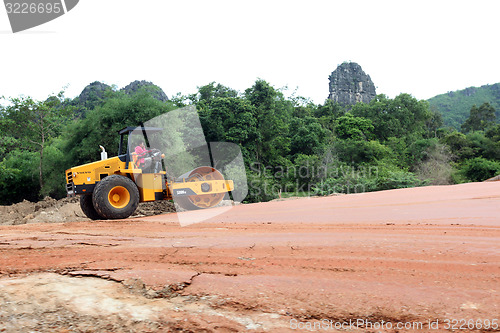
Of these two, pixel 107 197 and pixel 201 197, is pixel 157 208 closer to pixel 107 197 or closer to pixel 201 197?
pixel 201 197

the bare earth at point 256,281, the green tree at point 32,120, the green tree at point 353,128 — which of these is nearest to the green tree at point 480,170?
the green tree at point 353,128

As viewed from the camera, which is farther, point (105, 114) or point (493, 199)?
point (105, 114)

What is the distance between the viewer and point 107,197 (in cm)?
953

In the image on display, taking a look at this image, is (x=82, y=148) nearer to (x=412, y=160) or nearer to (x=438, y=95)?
(x=412, y=160)

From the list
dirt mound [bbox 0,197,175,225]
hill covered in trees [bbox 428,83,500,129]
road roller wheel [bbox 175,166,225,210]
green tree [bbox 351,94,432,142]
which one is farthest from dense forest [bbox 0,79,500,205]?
hill covered in trees [bbox 428,83,500,129]

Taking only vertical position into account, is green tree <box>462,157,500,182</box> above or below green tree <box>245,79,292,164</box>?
below

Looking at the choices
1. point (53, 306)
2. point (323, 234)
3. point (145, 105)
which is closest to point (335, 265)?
point (323, 234)

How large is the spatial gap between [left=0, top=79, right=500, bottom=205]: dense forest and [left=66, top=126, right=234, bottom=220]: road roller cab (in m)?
10.0

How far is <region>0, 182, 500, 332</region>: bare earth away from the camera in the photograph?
2.53 meters

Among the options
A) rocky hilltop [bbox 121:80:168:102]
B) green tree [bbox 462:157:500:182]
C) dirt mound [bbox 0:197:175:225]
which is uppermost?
rocky hilltop [bbox 121:80:168:102]

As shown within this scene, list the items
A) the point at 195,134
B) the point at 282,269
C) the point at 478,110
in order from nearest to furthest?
1. the point at 282,269
2. the point at 195,134
3. the point at 478,110

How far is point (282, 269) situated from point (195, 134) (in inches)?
858

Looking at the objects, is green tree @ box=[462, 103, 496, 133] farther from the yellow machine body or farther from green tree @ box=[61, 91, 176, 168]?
the yellow machine body

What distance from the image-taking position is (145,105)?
21.1 metres
